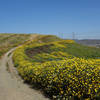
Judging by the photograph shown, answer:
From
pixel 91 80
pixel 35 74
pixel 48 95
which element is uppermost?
pixel 91 80

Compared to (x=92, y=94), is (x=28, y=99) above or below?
below

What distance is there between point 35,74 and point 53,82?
133 inches

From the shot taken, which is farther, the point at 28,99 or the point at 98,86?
the point at 28,99

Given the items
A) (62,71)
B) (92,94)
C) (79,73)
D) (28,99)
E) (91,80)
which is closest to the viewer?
(92,94)

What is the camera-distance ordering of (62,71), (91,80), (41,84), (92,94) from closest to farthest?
(92,94), (91,80), (62,71), (41,84)

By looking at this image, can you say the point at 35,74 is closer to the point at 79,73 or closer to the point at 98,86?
the point at 79,73

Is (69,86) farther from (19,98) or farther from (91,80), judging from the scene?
(19,98)

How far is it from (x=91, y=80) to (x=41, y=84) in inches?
195

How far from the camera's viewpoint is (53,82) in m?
10.3

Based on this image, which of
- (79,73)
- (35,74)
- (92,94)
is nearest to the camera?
(92,94)

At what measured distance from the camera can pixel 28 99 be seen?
9.61 meters

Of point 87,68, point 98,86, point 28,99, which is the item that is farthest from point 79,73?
point 28,99

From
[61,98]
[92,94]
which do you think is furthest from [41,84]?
[92,94]

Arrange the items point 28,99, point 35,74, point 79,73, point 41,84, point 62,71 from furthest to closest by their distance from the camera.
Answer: point 35,74 < point 41,84 < point 62,71 < point 28,99 < point 79,73
